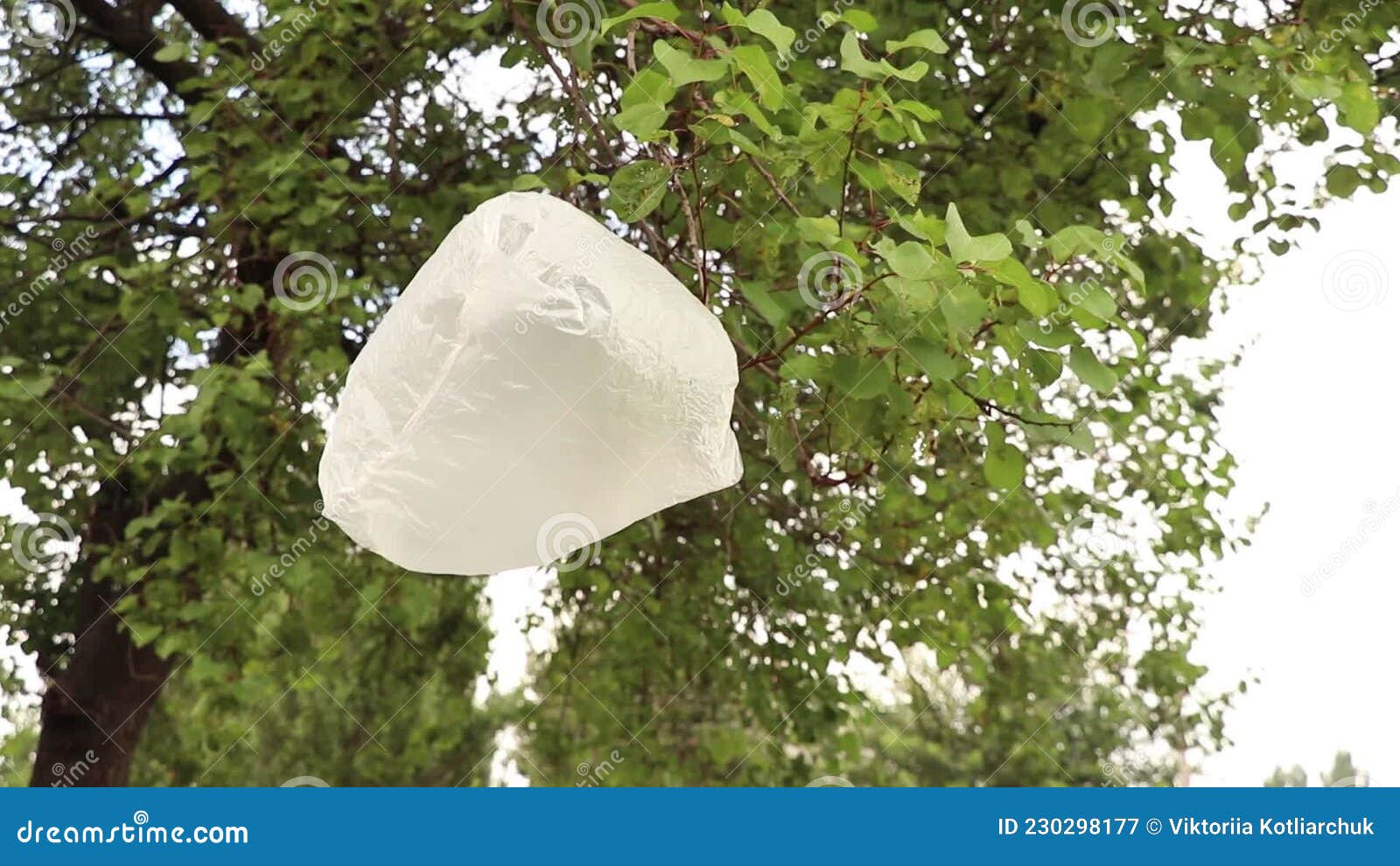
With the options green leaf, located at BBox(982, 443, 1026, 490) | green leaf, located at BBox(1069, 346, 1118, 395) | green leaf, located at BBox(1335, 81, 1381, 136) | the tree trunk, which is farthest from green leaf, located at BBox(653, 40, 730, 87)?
the tree trunk

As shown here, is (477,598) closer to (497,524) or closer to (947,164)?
(947,164)

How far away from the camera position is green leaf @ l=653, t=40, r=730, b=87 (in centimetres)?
205

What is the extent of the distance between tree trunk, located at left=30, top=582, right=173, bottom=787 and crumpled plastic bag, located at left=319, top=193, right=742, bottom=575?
166 inches

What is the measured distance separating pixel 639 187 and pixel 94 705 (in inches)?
182

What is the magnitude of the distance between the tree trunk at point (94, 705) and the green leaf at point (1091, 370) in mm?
4697

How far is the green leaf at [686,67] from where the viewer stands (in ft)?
6.72

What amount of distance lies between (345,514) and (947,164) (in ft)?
9.36

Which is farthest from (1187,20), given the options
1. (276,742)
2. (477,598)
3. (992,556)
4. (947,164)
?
(276,742)

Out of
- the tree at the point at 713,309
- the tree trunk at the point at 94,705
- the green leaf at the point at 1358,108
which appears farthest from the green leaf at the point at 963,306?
the tree trunk at the point at 94,705

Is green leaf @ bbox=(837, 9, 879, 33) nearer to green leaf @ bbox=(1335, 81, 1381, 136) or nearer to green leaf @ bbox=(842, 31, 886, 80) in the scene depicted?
green leaf @ bbox=(842, 31, 886, 80)

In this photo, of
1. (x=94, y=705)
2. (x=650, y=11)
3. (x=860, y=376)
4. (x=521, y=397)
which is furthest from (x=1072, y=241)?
(x=94, y=705)

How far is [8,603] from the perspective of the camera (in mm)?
5492

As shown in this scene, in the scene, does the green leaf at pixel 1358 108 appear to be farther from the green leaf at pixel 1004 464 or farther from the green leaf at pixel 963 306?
the green leaf at pixel 963 306

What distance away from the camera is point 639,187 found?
91.2 inches
